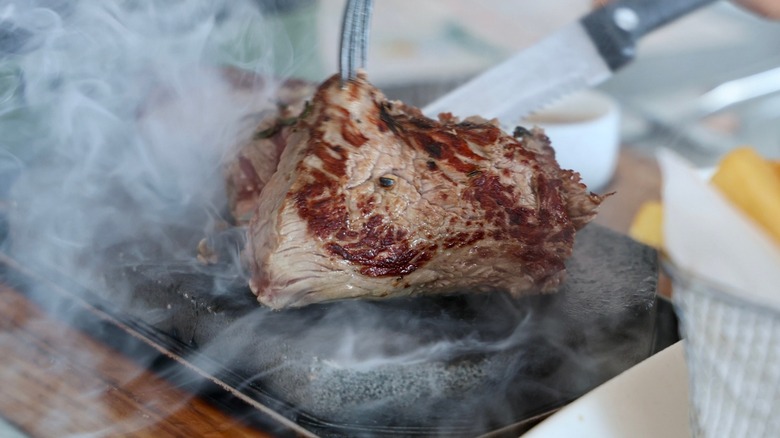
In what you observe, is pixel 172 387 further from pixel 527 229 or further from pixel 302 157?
pixel 527 229

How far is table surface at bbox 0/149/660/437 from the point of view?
1.26 m

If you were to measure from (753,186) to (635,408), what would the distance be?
404mm

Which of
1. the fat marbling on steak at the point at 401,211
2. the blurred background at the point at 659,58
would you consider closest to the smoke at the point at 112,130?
the fat marbling on steak at the point at 401,211

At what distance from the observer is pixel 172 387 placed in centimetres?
136

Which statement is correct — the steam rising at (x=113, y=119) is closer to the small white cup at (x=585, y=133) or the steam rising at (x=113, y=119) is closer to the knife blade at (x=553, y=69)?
the knife blade at (x=553, y=69)

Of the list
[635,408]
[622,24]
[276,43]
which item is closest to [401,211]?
[635,408]

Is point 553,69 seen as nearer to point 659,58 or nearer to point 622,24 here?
point 622,24

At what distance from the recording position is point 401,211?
1289mm

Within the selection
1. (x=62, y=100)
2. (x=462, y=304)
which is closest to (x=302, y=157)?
(x=462, y=304)

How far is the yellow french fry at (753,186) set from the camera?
36.4 inches

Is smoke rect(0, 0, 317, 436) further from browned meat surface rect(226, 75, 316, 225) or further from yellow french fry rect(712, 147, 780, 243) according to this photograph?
yellow french fry rect(712, 147, 780, 243)

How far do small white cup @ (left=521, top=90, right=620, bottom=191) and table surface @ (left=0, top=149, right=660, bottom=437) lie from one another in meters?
1.17

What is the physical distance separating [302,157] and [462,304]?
0.38m

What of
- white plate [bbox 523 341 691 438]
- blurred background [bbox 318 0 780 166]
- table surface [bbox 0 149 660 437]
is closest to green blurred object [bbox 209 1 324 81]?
blurred background [bbox 318 0 780 166]
